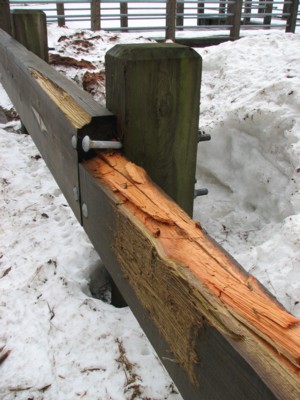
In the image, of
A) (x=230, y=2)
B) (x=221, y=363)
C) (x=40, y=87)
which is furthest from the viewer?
(x=230, y=2)

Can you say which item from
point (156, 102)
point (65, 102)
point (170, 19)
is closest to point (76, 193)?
point (65, 102)

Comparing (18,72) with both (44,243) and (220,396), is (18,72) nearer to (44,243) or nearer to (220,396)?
(44,243)

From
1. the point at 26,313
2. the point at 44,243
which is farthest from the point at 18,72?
the point at 26,313

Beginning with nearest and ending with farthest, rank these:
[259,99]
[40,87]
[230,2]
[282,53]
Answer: [40,87], [259,99], [282,53], [230,2]

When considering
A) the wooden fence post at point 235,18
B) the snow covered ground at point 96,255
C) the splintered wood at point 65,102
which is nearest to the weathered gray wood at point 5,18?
the snow covered ground at point 96,255

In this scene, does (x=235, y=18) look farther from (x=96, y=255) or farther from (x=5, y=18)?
(x=96, y=255)

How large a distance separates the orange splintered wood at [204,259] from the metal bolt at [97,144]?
6cm

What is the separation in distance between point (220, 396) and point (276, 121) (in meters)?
2.74

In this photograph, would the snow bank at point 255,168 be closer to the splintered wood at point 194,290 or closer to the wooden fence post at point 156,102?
the wooden fence post at point 156,102

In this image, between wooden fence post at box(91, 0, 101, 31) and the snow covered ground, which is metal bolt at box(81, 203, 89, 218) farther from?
wooden fence post at box(91, 0, 101, 31)

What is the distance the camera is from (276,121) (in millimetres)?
3252

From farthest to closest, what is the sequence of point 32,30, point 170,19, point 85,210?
point 170,19 < point 32,30 < point 85,210

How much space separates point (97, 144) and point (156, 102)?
0.26 meters

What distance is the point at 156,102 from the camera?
59.7 inches
